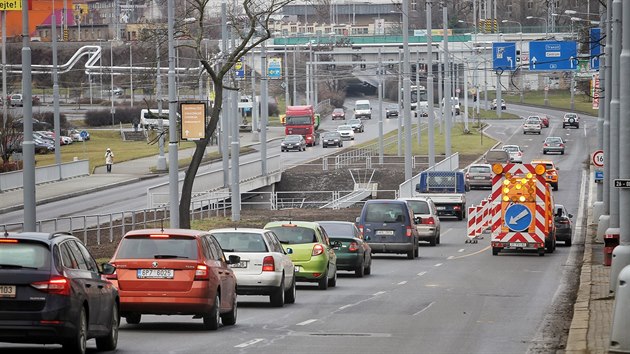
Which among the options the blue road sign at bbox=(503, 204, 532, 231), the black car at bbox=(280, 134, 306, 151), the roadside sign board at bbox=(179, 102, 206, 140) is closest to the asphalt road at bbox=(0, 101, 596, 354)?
the blue road sign at bbox=(503, 204, 532, 231)

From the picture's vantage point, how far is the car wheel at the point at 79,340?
15320 millimetres

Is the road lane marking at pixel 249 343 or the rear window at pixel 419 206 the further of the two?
the rear window at pixel 419 206

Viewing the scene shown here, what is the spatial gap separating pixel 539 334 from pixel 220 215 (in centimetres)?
4212

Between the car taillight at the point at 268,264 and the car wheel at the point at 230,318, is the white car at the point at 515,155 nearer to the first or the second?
the car taillight at the point at 268,264

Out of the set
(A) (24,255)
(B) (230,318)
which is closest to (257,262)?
(B) (230,318)

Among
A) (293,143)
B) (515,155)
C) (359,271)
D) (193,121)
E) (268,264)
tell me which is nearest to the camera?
(268,264)

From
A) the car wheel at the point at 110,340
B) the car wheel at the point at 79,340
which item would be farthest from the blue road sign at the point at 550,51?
the car wheel at the point at 79,340

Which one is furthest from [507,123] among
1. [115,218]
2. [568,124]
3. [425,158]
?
[115,218]

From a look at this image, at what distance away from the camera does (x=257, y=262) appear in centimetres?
2408

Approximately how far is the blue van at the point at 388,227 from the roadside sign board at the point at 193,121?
561 centimetres

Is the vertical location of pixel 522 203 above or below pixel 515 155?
above

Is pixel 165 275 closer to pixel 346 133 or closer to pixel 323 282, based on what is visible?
pixel 323 282

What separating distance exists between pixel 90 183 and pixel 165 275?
59433 millimetres

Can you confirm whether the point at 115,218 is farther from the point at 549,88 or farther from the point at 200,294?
the point at 549,88
